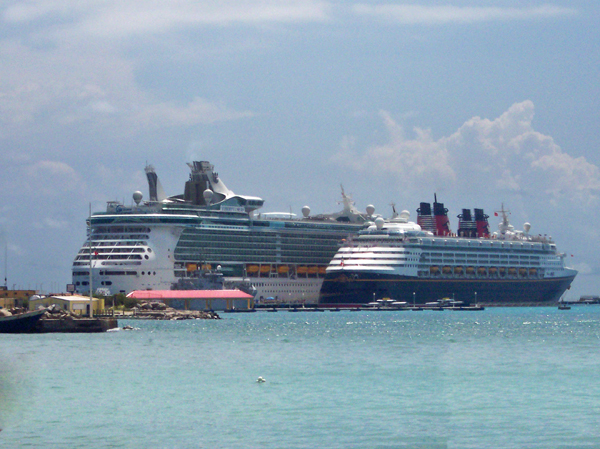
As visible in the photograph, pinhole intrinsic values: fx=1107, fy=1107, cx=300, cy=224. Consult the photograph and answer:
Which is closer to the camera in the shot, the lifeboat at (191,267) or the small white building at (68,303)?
the small white building at (68,303)

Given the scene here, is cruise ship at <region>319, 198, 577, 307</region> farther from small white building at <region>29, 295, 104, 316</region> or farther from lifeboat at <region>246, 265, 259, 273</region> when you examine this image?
small white building at <region>29, 295, 104, 316</region>

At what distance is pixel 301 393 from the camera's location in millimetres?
43844

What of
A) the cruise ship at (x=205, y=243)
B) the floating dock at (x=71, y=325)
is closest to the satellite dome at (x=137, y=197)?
the cruise ship at (x=205, y=243)

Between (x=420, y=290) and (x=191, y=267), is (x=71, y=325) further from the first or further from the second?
(x=420, y=290)

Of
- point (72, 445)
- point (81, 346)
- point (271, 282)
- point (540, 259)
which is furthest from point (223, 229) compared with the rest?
point (72, 445)

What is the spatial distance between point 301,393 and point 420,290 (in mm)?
113078

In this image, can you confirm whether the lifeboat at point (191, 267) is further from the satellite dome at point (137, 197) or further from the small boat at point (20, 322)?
the small boat at point (20, 322)

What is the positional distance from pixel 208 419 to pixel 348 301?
113854 mm

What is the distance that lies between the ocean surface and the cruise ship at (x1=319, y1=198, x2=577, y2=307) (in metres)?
75.1

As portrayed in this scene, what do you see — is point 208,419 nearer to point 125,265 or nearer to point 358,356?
point 358,356

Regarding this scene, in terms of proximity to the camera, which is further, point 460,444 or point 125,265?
point 125,265

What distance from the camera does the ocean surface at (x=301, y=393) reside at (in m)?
33.6

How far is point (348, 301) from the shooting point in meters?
150

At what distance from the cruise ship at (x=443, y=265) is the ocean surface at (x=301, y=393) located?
2957 inches
